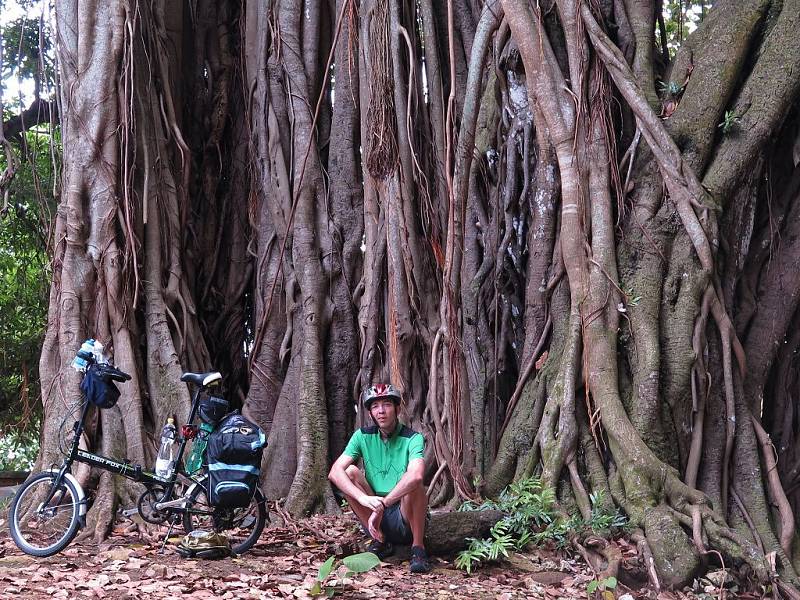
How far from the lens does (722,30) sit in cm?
489

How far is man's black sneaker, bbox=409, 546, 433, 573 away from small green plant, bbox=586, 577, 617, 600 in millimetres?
691

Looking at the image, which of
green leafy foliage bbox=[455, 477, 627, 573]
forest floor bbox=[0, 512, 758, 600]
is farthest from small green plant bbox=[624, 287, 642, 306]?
forest floor bbox=[0, 512, 758, 600]

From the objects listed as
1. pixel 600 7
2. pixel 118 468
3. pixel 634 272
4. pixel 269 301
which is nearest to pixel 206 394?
pixel 118 468

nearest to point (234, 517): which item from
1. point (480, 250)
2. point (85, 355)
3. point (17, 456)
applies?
point (85, 355)

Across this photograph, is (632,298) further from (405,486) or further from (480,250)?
(405,486)

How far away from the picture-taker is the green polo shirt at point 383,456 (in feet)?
13.0

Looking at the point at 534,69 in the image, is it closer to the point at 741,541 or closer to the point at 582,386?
the point at 582,386

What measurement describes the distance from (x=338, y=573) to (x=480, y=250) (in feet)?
8.45

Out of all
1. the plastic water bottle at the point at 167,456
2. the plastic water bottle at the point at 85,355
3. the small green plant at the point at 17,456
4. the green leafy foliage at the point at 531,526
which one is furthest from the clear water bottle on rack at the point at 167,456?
the small green plant at the point at 17,456

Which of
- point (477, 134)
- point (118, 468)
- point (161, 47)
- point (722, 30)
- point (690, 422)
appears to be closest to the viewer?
point (118, 468)

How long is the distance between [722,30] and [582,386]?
217 centimetres

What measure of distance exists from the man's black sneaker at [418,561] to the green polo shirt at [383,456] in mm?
315

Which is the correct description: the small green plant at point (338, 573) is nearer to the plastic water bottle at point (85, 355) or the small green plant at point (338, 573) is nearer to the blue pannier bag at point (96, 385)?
the blue pannier bag at point (96, 385)

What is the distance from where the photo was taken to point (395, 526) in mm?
3867
